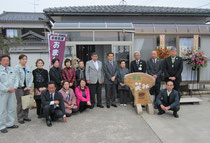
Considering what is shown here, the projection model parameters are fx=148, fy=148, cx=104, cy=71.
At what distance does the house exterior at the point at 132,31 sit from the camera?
5.62 meters

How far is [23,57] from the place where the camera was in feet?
12.0

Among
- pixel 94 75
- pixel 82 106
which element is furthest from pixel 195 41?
pixel 82 106

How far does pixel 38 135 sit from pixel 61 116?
69 centimetres

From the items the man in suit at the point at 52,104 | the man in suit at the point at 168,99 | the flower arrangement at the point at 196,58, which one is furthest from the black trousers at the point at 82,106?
the flower arrangement at the point at 196,58

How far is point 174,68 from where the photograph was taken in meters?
4.55

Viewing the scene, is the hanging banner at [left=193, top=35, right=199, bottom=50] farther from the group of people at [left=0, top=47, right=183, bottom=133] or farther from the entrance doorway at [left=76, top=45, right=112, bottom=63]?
the entrance doorway at [left=76, top=45, right=112, bottom=63]

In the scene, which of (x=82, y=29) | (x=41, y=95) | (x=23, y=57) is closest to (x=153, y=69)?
(x=82, y=29)

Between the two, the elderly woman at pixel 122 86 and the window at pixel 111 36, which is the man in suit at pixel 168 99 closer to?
the elderly woman at pixel 122 86

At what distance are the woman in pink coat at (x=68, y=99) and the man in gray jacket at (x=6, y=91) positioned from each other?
1.17 meters

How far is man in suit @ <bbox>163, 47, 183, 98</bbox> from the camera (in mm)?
4512

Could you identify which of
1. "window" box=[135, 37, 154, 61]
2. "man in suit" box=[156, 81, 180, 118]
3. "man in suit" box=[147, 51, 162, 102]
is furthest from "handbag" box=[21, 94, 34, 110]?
"window" box=[135, 37, 154, 61]

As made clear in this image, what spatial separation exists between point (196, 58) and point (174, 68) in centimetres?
195

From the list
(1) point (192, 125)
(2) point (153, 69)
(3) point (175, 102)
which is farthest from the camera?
(2) point (153, 69)

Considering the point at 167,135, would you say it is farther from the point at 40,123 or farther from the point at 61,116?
the point at 40,123
